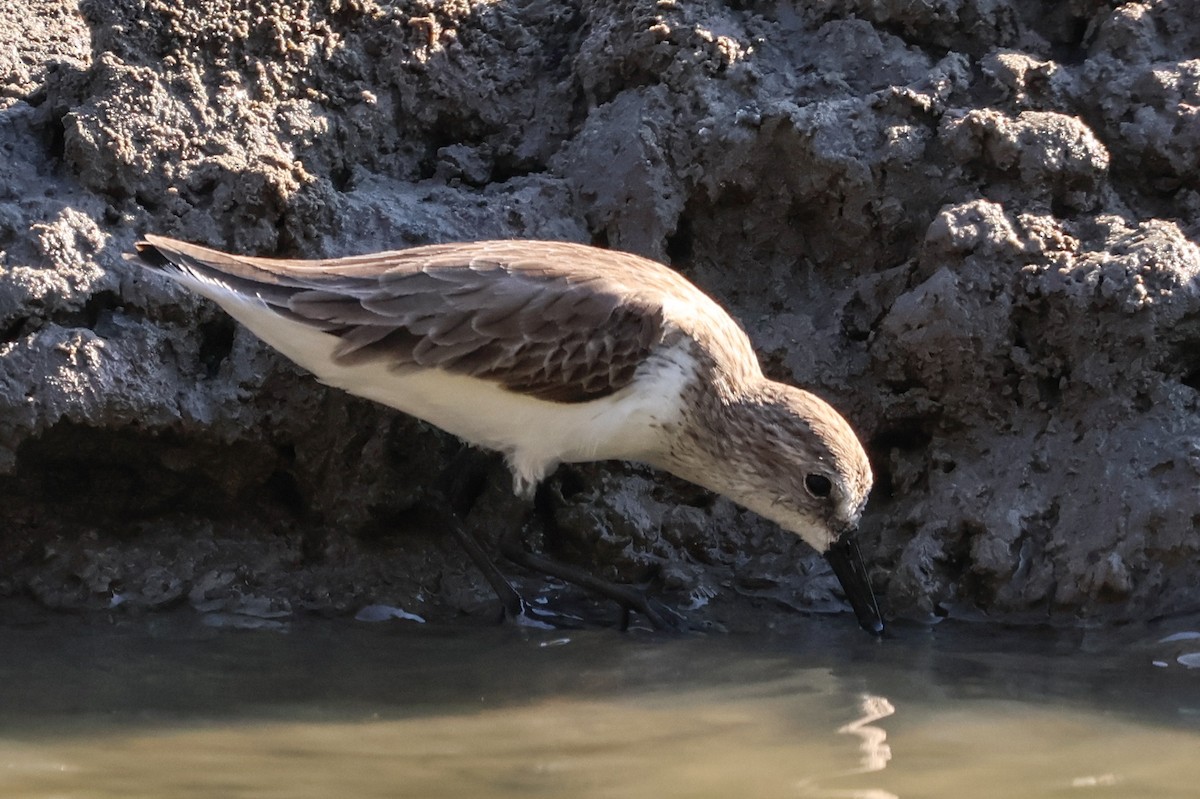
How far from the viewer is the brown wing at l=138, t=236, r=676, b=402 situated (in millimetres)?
4488

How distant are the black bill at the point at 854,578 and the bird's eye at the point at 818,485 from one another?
0.18 m

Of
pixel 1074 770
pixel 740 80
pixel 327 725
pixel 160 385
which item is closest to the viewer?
pixel 1074 770

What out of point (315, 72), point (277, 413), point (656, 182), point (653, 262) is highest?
point (315, 72)

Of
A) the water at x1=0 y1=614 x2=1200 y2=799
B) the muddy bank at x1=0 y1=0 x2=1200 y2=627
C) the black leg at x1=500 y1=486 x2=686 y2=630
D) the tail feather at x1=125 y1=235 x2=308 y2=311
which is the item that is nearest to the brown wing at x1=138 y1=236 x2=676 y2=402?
the tail feather at x1=125 y1=235 x2=308 y2=311

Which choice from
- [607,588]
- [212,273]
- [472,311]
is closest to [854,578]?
[607,588]

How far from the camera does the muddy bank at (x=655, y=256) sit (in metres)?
4.88

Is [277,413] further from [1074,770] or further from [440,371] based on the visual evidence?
[1074,770]

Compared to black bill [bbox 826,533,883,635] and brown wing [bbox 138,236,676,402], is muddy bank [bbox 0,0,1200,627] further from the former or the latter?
brown wing [bbox 138,236,676,402]

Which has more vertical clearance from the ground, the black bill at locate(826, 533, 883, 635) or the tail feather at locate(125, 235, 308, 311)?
the tail feather at locate(125, 235, 308, 311)

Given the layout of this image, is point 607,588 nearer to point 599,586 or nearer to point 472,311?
point 599,586

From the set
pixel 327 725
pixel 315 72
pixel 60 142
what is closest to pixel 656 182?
pixel 315 72

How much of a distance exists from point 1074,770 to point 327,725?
1984 mm

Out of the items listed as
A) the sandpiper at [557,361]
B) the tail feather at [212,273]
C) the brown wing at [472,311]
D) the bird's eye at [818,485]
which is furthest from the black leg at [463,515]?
the bird's eye at [818,485]

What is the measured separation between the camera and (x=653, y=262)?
522 cm
